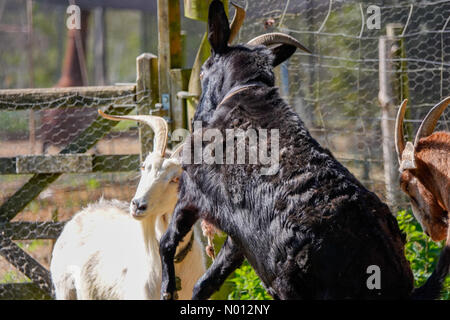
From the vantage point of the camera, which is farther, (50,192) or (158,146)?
(50,192)

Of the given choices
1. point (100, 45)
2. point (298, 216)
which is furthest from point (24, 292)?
point (100, 45)

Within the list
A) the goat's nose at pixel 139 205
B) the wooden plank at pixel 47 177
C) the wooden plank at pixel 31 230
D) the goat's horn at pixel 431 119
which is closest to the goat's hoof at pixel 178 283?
the goat's nose at pixel 139 205

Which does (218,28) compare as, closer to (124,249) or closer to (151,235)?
(151,235)

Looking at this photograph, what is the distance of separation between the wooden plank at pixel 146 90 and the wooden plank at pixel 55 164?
59 cm

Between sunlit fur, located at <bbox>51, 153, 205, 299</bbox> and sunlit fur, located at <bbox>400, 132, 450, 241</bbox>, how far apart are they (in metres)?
1.38

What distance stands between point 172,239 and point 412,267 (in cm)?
234

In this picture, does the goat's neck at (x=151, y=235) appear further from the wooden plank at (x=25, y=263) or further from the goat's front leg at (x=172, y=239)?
the wooden plank at (x=25, y=263)

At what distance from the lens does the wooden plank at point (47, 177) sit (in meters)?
5.63

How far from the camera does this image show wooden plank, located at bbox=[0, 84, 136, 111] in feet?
17.8

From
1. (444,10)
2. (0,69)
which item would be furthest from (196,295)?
(0,69)

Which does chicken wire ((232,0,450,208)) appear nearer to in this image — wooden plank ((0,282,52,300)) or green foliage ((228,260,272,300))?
green foliage ((228,260,272,300))

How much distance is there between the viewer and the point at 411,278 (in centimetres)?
332

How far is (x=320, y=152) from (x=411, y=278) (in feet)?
2.45
